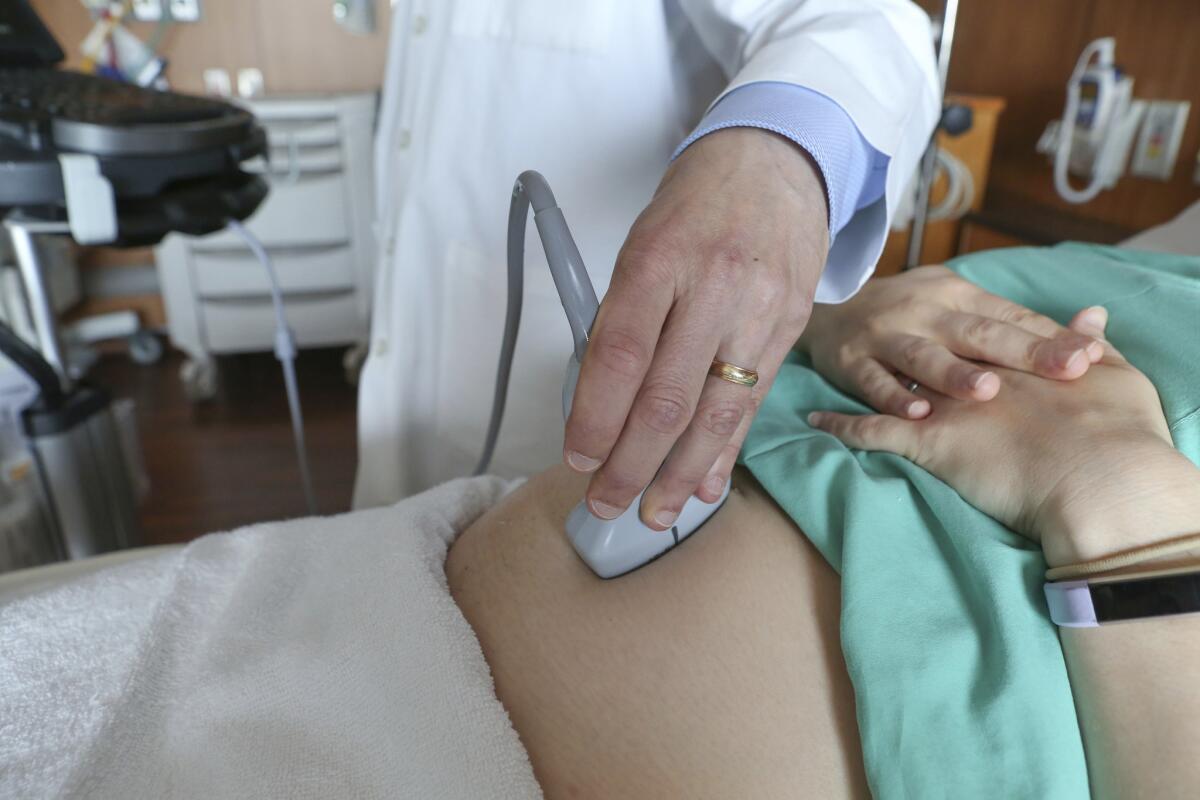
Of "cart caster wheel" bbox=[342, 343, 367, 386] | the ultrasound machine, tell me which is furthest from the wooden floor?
the ultrasound machine

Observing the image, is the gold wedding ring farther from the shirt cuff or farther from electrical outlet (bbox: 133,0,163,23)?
electrical outlet (bbox: 133,0,163,23)

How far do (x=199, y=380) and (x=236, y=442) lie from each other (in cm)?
40

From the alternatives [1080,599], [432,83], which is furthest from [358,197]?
[1080,599]

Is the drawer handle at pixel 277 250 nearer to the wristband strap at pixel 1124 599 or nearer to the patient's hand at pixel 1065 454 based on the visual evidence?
the patient's hand at pixel 1065 454

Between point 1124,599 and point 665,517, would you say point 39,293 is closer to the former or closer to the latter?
point 665,517

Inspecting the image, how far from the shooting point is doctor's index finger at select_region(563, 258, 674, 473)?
1.47 ft

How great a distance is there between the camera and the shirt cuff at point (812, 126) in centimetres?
58

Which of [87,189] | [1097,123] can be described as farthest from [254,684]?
[1097,123]

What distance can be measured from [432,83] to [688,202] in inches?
24.5

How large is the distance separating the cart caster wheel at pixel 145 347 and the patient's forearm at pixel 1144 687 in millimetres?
3121

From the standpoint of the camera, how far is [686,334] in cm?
46

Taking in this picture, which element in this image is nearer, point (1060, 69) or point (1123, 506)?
point (1123, 506)

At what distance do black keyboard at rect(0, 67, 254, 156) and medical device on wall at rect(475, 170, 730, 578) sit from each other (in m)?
0.51

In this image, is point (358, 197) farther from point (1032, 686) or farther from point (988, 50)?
point (1032, 686)
